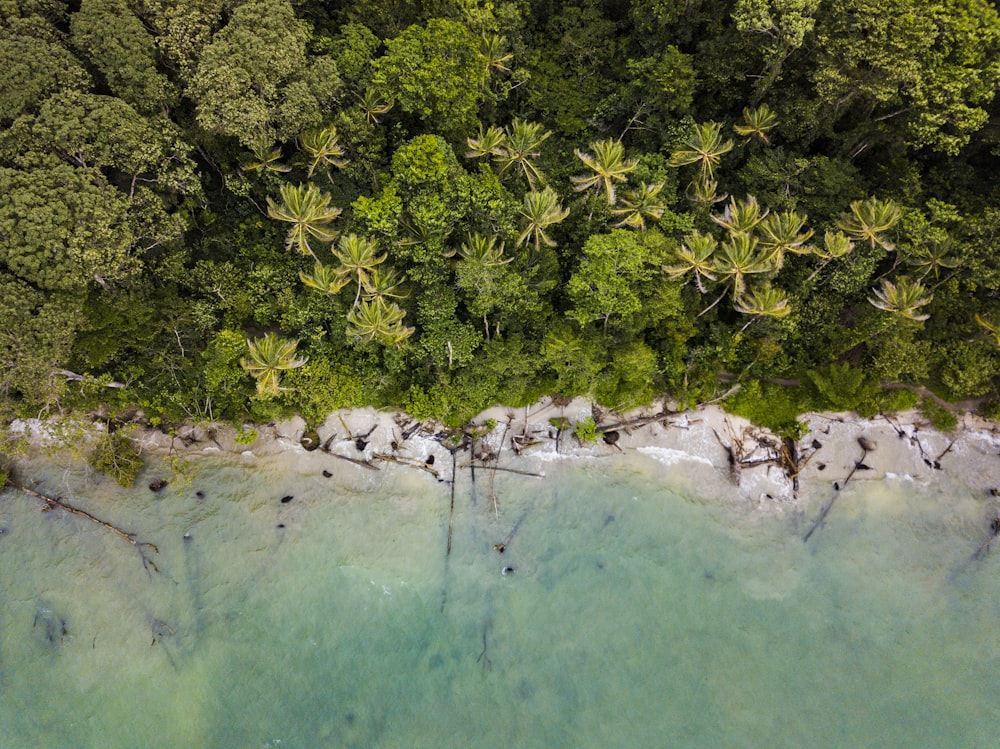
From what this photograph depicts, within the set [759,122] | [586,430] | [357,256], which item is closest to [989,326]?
[759,122]

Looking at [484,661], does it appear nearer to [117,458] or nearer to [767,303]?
[117,458]

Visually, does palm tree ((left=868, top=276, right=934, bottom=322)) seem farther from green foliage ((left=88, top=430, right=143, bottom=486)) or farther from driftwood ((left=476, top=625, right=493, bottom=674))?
green foliage ((left=88, top=430, right=143, bottom=486))

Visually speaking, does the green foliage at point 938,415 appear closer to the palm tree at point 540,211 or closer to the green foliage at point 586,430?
the green foliage at point 586,430

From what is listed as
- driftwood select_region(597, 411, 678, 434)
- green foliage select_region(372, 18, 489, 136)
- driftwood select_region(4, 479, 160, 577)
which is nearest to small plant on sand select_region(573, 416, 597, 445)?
driftwood select_region(597, 411, 678, 434)

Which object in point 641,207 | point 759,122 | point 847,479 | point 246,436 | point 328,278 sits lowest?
point 847,479

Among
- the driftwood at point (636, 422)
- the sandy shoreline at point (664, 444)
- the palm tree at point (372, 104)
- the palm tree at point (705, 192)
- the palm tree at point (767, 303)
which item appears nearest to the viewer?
the palm tree at point (767, 303)

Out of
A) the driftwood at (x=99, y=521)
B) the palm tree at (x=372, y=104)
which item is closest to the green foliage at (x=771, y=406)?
the palm tree at (x=372, y=104)
